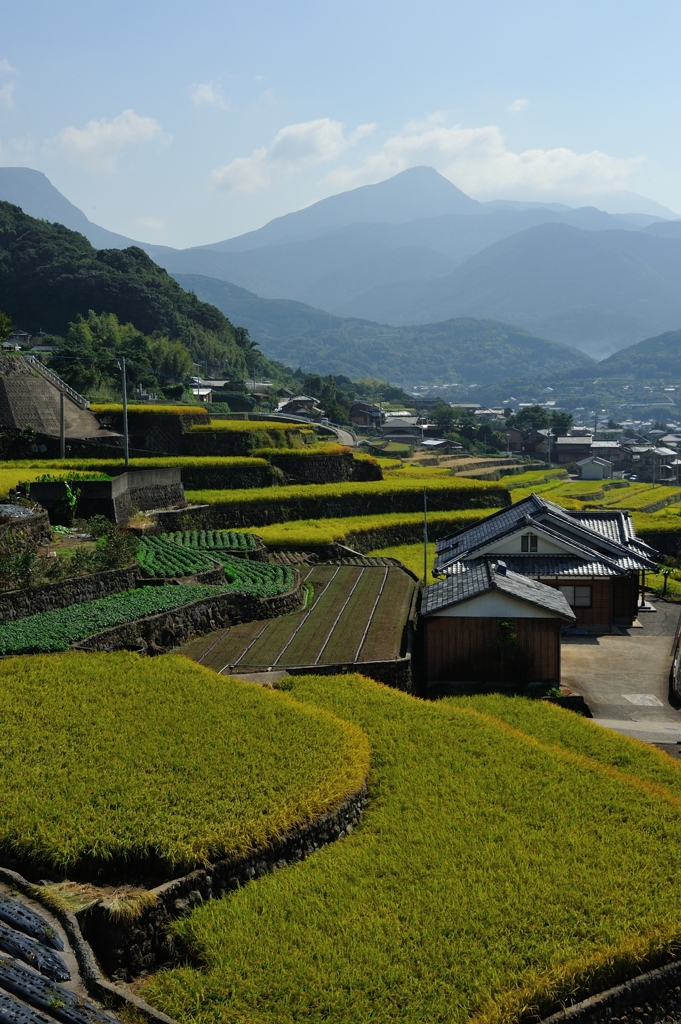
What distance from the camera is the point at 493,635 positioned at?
1836 cm

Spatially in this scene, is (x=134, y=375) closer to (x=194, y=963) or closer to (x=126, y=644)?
(x=126, y=644)

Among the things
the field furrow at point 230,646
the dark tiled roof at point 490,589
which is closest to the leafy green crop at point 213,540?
the field furrow at point 230,646

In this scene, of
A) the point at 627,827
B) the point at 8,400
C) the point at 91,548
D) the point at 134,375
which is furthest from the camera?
the point at 134,375

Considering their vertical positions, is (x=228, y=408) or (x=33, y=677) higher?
(x=228, y=408)

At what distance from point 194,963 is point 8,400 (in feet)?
106

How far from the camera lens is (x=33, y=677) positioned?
13.5m

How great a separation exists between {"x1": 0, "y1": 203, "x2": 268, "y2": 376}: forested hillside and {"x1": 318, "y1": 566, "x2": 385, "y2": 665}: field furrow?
52731 mm

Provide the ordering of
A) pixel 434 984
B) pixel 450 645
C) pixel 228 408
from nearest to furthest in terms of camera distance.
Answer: pixel 434 984
pixel 450 645
pixel 228 408

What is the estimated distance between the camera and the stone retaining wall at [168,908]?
7.85 metres

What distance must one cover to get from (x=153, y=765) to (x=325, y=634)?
868cm

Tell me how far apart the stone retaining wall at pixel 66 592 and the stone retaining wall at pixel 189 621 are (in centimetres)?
219

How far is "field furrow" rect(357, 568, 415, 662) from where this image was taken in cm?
1759

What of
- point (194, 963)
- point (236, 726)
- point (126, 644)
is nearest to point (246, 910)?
point (194, 963)

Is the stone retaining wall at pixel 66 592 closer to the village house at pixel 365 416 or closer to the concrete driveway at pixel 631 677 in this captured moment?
the concrete driveway at pixel 631 677
